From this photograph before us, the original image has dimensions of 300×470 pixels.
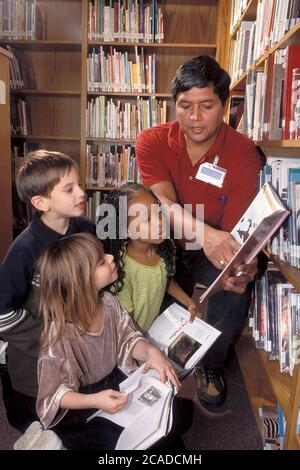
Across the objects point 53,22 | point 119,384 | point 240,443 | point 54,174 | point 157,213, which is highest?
point 53,22

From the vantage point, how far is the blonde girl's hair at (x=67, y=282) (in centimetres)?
104

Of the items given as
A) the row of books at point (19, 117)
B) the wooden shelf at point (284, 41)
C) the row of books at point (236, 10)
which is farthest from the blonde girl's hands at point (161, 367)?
the row of books at point (19, 117)

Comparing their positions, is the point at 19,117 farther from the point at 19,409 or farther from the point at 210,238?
the point at 19,409

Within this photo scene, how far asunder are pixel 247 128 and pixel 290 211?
0.84 meters

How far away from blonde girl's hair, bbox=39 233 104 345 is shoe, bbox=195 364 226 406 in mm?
685

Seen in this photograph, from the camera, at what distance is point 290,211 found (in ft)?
3.62

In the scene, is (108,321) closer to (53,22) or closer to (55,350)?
(55,350)

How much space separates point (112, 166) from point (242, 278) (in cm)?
189

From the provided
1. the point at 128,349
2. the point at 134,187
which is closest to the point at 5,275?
the point at 128,349

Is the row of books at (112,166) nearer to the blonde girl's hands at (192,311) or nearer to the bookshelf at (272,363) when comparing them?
the bookshelf at (272,363)

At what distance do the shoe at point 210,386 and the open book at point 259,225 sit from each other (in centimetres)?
50

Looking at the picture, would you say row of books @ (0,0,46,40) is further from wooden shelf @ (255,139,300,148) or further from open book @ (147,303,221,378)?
open book @ (147,303,221,378)

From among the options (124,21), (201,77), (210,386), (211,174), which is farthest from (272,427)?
(124,21)

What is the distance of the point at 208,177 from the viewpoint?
158cm
